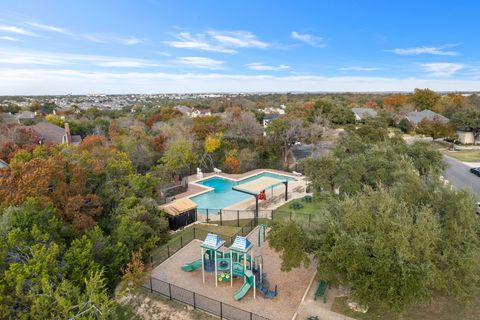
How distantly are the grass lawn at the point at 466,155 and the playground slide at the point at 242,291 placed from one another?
1486 inches

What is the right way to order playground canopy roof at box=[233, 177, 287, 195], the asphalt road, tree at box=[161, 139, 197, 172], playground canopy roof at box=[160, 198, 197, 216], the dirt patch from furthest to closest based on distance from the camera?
1. tree at box=[161, 139, 197, 172]
2. the asphalt road
3. playground canopy roof at box=[233, 177, 287, 195]
4. playground canopy roof at box=[160, 198, 197, 216]
5. the dirt patch

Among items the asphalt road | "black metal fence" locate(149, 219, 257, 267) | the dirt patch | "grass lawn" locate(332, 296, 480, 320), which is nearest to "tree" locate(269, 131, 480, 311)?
"grass lawn" locate(332, 296, 480, 320)

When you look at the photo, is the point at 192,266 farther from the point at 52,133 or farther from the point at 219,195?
the point at 52,133

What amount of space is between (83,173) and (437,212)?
17.4m

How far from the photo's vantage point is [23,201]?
45.7ft

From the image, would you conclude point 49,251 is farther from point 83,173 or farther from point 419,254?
point 419,254

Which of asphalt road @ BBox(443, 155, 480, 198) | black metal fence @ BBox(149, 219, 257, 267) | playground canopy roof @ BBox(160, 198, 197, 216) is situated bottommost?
black metal fence @ BBox(149, 219, 257, 267)

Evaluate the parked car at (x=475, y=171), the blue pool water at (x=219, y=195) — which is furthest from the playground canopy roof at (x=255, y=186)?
the parked car at (x=475, y=171)

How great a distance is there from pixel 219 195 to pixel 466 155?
34.6m

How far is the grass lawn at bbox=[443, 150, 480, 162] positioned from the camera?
38316mm

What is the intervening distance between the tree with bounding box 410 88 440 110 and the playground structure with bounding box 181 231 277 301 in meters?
75.1

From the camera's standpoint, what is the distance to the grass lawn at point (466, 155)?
38.3 meters

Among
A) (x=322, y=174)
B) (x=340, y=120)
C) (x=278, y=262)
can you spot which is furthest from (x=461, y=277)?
(x=340, y=120)

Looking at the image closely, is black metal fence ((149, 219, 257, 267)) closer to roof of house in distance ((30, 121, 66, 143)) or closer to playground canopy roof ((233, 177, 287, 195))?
playground canopy roof ((233, 177, 287, 195))
